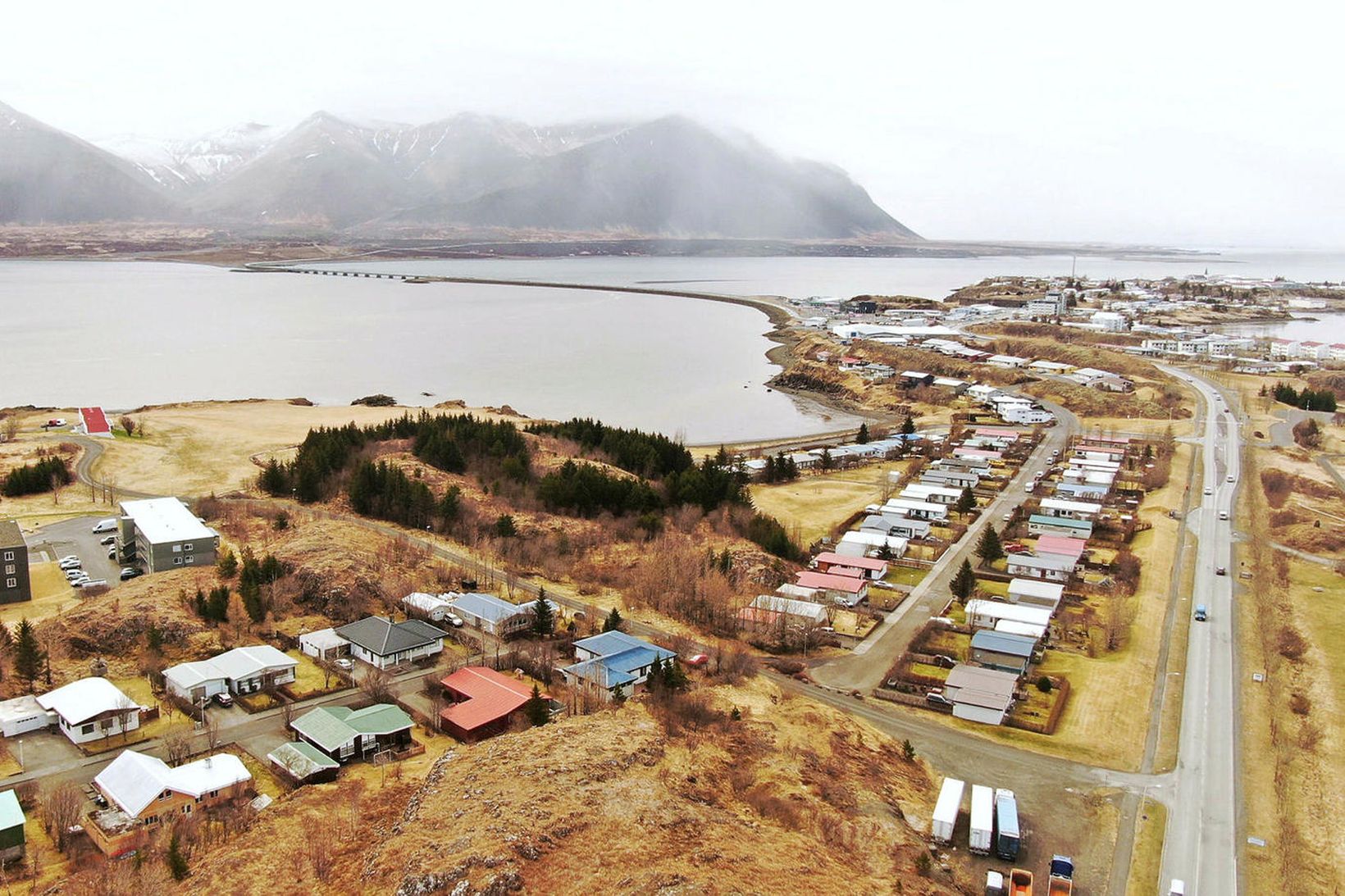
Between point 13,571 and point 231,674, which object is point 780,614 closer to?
point 231,674

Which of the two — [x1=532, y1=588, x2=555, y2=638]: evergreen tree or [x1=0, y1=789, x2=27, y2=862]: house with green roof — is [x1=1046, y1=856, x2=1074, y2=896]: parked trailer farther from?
[x1=0, y1=789, x2=27, y2=862]: house with green roof

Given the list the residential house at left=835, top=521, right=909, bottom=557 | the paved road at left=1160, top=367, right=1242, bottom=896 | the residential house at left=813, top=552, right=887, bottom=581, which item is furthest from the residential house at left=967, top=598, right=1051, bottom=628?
the residential house at left=835, top=521, right=909, bottom=557

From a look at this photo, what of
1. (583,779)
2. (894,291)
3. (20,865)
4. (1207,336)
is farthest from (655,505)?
(894,291)

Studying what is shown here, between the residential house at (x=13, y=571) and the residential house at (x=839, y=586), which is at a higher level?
the residential house at (x=13, y=571)

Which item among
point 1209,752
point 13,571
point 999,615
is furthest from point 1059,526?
point 13,571

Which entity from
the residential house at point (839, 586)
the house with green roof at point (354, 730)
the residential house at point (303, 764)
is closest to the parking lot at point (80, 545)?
the house with green roof at point (354, 730)

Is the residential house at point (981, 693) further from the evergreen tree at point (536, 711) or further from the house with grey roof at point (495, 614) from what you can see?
the house with grey roof at point (495, 614)

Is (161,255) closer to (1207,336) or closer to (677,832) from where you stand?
(1207,336)

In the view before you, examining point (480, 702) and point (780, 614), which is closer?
point (480, 702)
